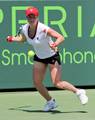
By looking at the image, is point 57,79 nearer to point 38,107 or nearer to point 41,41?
point 41,41

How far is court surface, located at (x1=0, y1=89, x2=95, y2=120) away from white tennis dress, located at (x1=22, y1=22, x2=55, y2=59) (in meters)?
0.92

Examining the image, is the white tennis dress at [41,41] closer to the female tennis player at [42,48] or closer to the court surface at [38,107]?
the female tennis player at [42,48]

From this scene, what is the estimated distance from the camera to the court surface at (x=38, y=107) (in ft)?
27.9

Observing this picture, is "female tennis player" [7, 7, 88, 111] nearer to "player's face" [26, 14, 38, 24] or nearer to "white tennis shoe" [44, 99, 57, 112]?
"player's face" [26, 14, 38, 24]

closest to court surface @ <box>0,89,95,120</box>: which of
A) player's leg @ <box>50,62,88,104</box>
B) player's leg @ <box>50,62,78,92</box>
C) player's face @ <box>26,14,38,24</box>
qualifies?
player's leg @ <box>50,62,88,104</box>

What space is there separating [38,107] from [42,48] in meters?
1.22

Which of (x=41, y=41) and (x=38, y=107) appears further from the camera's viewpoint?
(x=38, y=107)

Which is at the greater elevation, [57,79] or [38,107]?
[57,79]

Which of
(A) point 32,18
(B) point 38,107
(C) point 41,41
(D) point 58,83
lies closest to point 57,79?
(D) point 58,83

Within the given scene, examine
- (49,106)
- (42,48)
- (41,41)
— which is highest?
(41,41)

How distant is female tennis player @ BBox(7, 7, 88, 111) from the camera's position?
8.52 m

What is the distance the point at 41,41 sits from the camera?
8.60m

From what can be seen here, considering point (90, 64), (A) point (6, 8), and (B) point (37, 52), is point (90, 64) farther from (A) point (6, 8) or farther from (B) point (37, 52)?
(B) point (37, 52)

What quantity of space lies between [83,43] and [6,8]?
168cm
